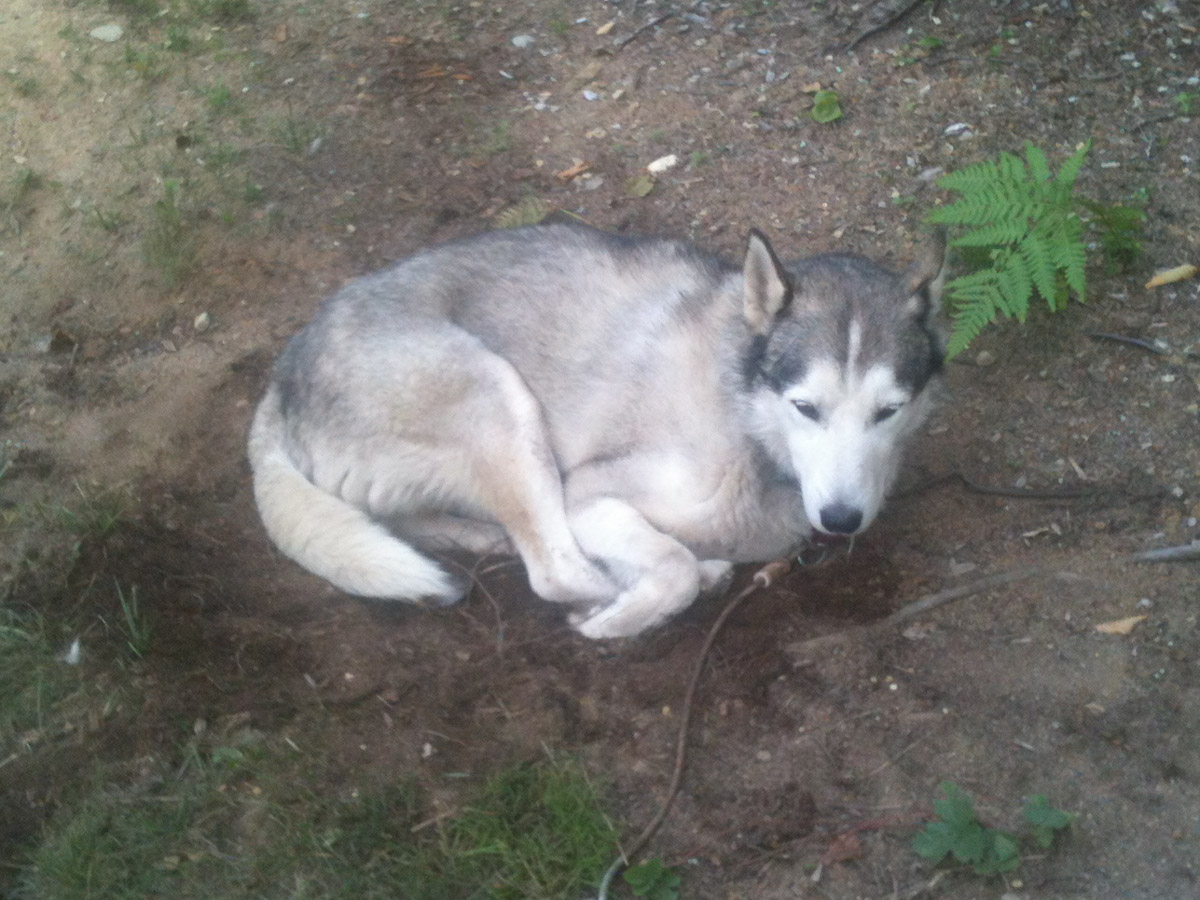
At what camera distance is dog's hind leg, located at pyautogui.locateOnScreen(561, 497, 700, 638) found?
3422 mm

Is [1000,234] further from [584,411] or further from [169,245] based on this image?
[169,245]

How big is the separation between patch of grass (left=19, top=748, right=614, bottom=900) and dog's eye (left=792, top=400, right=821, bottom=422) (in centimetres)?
124

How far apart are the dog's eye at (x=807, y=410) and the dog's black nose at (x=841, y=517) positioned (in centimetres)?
28

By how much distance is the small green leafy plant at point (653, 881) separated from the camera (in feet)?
8.72

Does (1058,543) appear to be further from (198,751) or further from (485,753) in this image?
(198,751)

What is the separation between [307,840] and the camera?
2842mm

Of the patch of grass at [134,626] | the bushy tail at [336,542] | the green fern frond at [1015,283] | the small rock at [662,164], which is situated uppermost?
the green fern frond at [1015,283]

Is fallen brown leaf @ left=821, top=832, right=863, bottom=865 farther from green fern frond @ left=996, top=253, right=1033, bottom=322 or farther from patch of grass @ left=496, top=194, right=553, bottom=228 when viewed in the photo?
patch of grass @ left=496, top=194, right=553, bottom=228

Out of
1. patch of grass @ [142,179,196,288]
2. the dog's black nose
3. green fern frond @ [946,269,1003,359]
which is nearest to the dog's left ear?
green fern frond @ [946,269,1003,359]

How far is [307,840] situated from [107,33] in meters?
5.14

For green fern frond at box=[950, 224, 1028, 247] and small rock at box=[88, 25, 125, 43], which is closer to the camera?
green fern frond at box=[950, 224, 1028, 247]

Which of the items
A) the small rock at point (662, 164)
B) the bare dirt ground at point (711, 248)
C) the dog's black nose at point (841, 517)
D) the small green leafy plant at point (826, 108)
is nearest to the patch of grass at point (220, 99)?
the bare dirt ground at point (711, 248)

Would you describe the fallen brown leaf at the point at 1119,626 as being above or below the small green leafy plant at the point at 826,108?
below

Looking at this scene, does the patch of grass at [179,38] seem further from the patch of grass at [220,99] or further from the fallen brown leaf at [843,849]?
the fallen brown leaf at [843,849]
